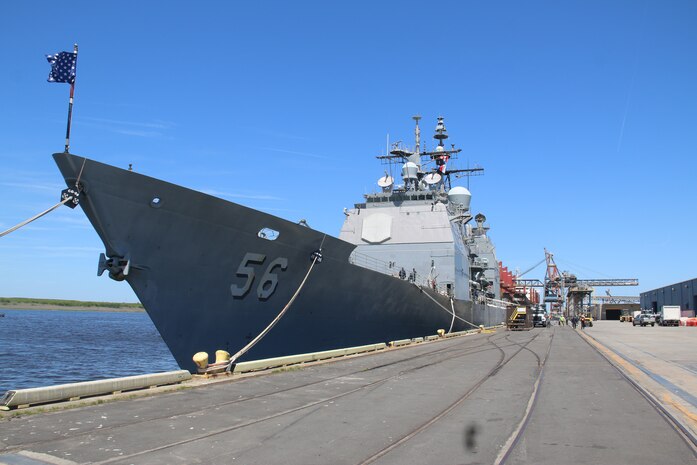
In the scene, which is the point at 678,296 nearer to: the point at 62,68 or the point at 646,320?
the point at 646,320

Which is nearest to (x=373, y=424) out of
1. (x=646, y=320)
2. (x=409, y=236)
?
(x=409, y=236)

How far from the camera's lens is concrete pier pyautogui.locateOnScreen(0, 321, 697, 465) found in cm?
450

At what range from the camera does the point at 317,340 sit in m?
12.6

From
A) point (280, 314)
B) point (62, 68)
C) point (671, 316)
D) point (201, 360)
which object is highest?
point (62, 68)

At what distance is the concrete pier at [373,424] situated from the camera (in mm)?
4504

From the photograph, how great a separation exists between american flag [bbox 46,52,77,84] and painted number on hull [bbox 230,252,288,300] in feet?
14.1

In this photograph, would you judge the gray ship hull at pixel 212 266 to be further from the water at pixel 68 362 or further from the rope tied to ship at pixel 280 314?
the water at pixel 68 362

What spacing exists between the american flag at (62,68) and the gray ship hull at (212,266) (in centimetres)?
111

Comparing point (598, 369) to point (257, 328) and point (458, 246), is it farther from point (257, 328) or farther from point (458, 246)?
point (458, 246)

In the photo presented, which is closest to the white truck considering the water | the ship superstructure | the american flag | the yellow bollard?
the ship superstructure

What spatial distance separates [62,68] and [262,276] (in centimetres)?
507

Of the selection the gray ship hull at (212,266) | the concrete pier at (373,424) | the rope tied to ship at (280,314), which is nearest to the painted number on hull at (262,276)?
the gray ship hull at (212,266)

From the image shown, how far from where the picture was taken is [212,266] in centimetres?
972

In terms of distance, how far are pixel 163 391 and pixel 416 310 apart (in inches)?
481
